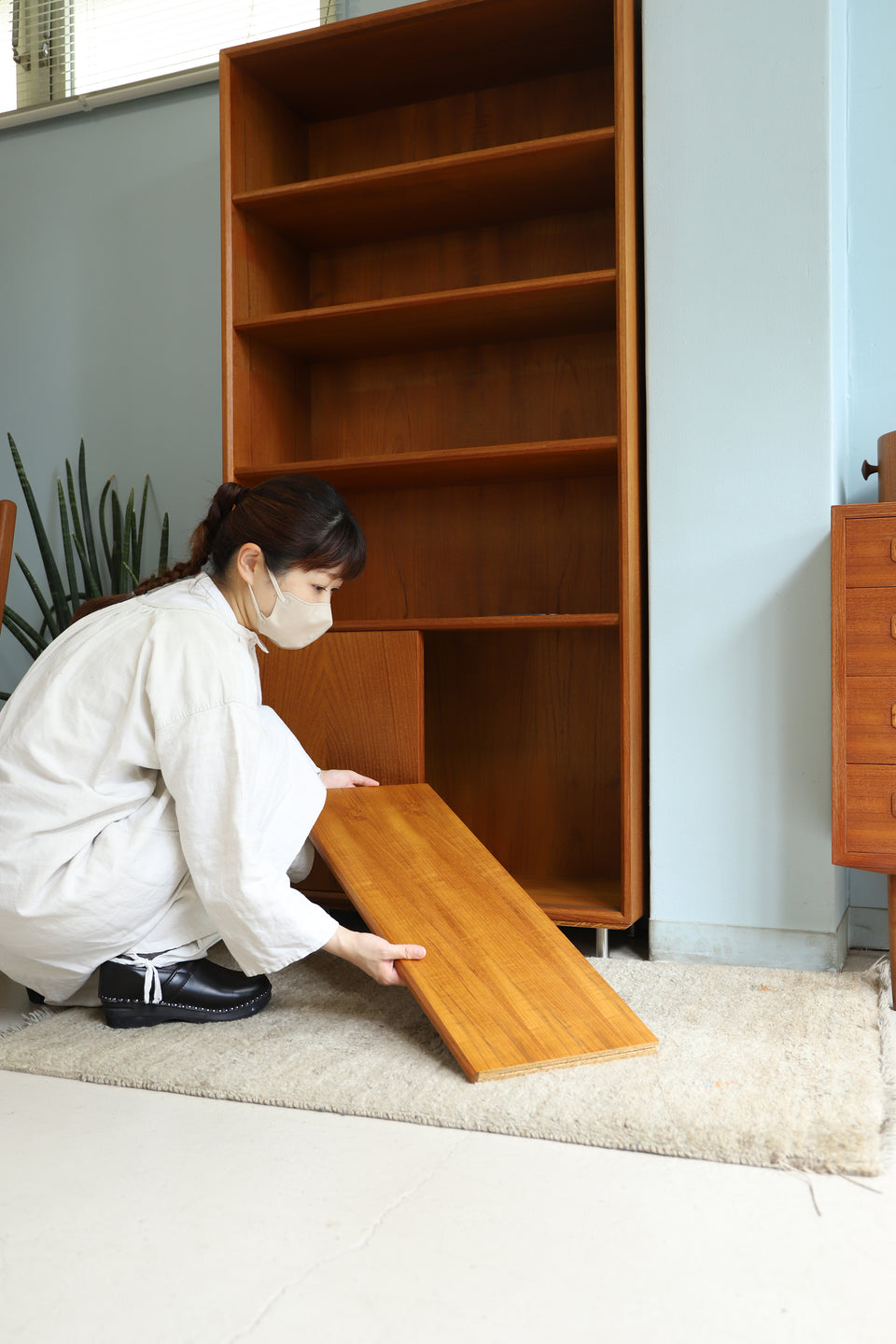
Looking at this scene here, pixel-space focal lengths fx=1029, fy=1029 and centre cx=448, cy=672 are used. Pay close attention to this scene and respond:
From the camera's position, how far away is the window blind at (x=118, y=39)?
9.63ft

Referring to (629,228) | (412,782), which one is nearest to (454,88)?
(629,228)

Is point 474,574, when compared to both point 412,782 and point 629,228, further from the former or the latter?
point 629,228

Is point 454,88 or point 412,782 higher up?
point 454,88

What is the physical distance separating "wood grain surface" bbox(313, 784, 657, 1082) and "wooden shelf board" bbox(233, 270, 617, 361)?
3.44 ft

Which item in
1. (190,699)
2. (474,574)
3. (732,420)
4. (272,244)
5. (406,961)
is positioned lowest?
(406,961)

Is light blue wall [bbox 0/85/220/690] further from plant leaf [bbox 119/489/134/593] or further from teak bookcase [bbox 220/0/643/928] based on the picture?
teak bookcase [bbox 220/0/643/928]

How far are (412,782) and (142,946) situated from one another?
2.27ft

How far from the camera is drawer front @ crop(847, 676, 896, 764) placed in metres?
1.77

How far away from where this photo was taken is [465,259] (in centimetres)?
252

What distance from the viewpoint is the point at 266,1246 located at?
1.02 m

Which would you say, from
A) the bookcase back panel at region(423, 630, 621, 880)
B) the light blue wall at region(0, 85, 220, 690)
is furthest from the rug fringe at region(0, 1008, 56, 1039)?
the light blue wall at region(0, 85, 220, 690)

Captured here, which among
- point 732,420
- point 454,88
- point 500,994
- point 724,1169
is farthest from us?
point 454,88

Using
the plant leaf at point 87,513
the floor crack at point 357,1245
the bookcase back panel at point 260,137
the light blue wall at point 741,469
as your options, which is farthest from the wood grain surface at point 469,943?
the bookcase back panel at point 260,137

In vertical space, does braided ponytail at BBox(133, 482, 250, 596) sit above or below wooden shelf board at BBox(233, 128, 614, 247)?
below
